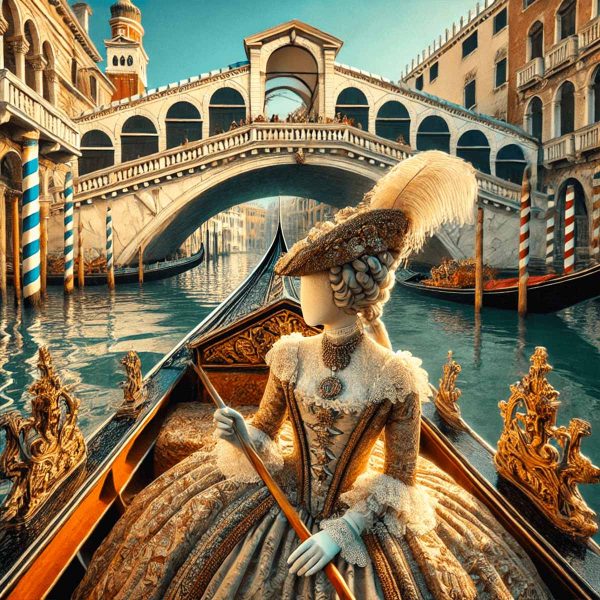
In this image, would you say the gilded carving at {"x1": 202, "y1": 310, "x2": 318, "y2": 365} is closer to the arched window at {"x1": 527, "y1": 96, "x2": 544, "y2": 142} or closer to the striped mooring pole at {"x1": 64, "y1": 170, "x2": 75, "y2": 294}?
the striped mooring pole at {"x1": 64, "y1": 170, "x2": 75, "y2": 294}

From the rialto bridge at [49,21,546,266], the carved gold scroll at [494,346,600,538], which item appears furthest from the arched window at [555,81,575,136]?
the carved gold scroll at [494,346,600,538]

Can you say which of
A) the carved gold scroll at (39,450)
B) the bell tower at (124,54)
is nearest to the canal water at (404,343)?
the carved gold scroll at (39,450)

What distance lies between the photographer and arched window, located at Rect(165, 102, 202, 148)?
10.6 meters

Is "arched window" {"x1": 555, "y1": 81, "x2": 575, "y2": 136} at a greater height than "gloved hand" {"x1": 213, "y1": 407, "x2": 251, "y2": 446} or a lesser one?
greater

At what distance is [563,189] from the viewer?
→ 9.57 meters

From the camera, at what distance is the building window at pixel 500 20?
1080 cm

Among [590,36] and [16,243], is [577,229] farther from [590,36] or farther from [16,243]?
[16,243]

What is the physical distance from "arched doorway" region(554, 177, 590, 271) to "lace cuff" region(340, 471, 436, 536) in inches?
350

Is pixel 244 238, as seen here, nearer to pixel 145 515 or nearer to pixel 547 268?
pixel 547 268

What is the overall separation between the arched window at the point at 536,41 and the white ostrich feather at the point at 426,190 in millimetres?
10872

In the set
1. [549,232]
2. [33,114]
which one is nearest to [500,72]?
[549,232]

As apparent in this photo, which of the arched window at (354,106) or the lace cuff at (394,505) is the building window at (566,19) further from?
the lace cuff at (394,505)

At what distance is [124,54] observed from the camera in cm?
1524

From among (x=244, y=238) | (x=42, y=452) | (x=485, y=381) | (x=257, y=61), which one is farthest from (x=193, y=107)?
(x=244, y=238)
